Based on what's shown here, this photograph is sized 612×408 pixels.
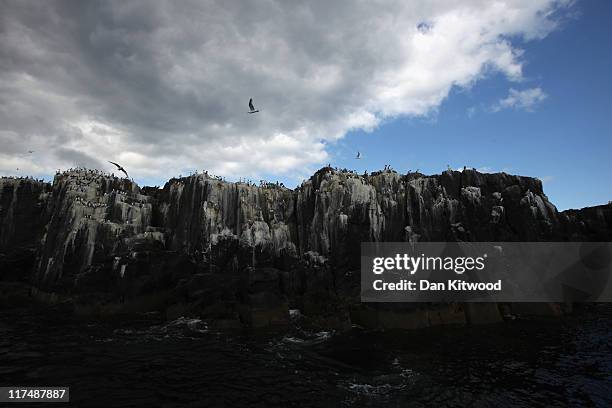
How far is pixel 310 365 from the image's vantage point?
25016mm

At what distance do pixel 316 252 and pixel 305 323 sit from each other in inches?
382

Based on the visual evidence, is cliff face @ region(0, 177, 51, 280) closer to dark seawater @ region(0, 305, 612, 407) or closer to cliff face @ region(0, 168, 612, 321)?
cliff face @ region(0, 168, 612, 321)

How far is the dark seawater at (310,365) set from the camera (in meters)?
19.8

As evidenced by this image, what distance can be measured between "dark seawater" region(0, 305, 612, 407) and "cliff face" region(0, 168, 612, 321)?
690 centimetres

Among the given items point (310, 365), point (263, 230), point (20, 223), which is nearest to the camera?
point (310, 365)

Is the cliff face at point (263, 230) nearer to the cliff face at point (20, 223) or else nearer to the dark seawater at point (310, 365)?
the cliff face at point (20, 223)

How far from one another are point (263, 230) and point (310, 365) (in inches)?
887

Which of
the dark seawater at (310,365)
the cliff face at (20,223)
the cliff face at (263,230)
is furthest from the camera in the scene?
the cliff face at (20,223)

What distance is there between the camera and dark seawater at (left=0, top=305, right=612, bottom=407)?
779 inches

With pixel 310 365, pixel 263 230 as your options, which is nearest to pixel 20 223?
pixel 263 230

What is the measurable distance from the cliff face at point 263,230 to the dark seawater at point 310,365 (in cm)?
690

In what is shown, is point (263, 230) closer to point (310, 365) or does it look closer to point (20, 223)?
point (310, 365)

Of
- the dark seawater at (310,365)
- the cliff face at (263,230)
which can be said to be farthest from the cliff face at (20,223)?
the dark seawater at (310,365)

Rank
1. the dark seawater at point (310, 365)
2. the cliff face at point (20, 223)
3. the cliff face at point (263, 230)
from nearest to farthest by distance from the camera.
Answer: the dark seawater at point (310, 365), the cliff face at point (263, 230), the cliff face at point (20, 223)
